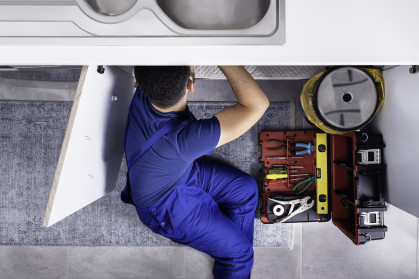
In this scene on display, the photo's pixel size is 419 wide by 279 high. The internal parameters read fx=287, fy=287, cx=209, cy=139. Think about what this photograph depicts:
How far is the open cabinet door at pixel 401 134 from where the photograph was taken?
926 mm

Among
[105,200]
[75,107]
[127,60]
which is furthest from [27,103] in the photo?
[127,60]

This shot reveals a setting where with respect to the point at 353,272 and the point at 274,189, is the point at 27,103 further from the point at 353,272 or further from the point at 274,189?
the point at 353,272

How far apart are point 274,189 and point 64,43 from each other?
1129 mm

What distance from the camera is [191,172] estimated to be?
1329mm

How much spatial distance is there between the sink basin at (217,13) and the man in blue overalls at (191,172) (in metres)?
0.20

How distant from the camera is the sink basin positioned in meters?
0.68

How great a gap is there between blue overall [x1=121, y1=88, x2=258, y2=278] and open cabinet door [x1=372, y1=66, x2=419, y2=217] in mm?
593

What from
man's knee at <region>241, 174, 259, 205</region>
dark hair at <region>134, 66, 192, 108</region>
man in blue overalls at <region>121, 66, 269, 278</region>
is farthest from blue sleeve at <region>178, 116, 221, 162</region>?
man's knee at <region>241, 174, 259, 205</region>

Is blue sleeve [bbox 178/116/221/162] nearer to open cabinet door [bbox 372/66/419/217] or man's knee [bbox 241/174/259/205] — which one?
man's knee [bbox 241/174/259/205]

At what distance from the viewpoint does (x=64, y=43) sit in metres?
0.61

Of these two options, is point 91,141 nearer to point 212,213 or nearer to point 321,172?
point 212,213

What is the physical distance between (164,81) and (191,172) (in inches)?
22.4

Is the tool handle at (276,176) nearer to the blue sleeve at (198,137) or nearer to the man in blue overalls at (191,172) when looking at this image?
the man in blue overalls at (191,172)

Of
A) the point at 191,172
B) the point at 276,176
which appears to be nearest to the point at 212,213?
the point at 191,172
